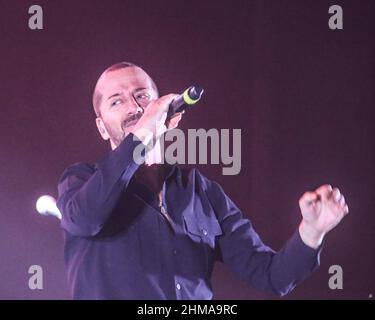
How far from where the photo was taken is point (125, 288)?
1311 mm

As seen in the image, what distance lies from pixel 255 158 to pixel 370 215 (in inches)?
14.4

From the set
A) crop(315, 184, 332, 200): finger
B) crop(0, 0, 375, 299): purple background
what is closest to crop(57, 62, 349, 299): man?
crop(315, 184, 332, 200): finger

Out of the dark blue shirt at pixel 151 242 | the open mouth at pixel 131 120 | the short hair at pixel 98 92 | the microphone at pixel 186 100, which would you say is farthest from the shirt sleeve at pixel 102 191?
the short hair at pixel 98 92

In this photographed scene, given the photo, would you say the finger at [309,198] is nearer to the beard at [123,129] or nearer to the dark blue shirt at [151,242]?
the dark blue shirt at [151,242]

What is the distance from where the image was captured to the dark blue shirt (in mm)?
1229

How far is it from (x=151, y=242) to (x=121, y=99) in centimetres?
37

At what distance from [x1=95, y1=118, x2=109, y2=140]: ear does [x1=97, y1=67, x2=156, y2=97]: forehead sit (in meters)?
0.07

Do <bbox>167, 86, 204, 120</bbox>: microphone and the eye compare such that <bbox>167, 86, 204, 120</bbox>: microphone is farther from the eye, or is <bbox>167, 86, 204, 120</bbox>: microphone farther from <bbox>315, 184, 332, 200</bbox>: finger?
<bbox>315, 184, 332, 200</bbox>: finger

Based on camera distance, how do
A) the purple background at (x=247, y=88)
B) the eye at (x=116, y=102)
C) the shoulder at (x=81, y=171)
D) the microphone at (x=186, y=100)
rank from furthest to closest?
the purple background at (x=247, y=88) → the eye at (x=116, y=102) → the shoulder at (x=81, y=171) → the microphone at (x=186, y=100)

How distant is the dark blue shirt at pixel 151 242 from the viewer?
1.23 metres

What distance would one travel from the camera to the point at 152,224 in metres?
1.36

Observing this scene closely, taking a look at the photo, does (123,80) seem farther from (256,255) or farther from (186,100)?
(256,255)
